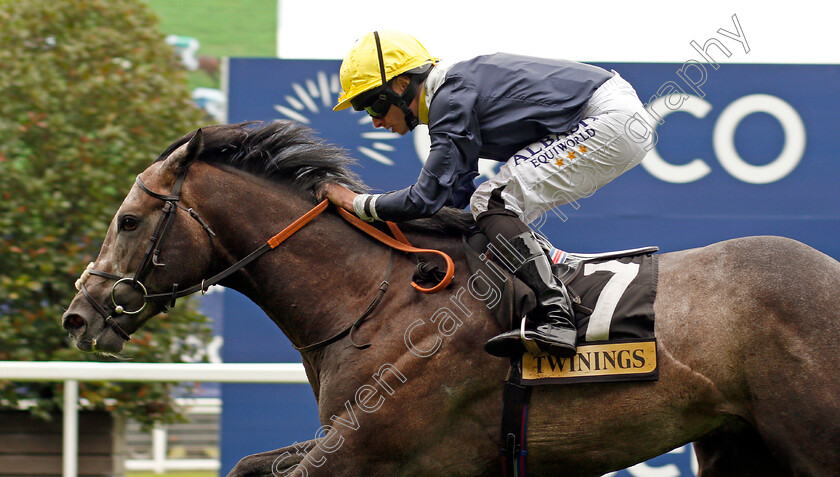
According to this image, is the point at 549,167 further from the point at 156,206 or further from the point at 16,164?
the point at 16,164

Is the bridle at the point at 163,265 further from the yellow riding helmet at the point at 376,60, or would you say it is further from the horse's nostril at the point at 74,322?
the yellow riding helmet at the point at 376,60

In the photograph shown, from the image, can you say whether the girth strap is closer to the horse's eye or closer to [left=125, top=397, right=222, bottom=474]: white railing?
the horse's eye

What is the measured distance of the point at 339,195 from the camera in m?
2.88

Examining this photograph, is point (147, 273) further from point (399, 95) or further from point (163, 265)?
point (399, 95)

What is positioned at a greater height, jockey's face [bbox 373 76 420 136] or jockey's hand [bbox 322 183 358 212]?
jockey's face [bbox 373 76 420 136]

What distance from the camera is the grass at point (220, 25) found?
12.4 metres

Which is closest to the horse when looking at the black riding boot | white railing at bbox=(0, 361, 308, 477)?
the black riding boot

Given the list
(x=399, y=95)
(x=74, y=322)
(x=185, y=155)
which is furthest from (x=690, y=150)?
(x=74, y=322)

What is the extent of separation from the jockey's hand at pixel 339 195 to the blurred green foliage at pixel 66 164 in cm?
205

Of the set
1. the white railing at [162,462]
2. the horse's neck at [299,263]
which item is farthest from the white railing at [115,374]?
the white railing at [162,462]

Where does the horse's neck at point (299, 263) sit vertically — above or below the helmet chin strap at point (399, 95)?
below

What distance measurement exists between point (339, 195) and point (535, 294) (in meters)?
0.75

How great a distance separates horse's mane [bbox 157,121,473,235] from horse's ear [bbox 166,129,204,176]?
62 mm

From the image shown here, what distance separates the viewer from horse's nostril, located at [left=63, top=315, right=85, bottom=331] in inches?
108
